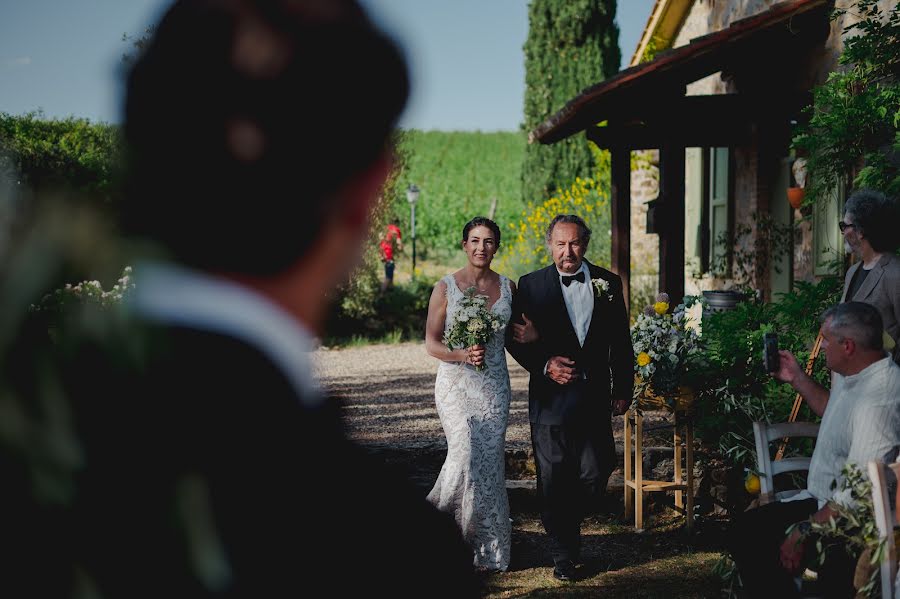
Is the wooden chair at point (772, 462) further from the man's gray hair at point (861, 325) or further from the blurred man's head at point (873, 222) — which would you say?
the blurred man's head at point (873, 222)

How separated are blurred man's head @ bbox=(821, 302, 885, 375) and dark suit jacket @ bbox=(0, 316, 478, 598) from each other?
11.8ft

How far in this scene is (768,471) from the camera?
4.39m

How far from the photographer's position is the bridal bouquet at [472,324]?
17.9 feet

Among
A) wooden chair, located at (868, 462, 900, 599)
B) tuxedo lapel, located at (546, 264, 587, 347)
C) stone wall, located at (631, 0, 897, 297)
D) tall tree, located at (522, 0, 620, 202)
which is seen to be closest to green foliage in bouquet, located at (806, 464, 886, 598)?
wooden chair, located at (868, 462, 900, 599)

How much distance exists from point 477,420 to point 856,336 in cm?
234

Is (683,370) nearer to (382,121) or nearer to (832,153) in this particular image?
(832,153)

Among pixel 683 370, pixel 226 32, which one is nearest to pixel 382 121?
pixel 226 32

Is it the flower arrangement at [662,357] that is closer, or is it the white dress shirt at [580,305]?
the white dress shirt at [580,305]

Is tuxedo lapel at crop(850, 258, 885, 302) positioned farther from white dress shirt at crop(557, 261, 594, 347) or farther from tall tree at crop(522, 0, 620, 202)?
tall tree at crop(522, 0, 620, 202)

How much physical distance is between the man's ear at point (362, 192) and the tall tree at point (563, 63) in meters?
21.2

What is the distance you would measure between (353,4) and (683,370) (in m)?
5.33

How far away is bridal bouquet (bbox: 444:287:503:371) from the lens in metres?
5.47

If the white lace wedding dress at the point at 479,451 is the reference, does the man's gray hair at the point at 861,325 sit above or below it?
above

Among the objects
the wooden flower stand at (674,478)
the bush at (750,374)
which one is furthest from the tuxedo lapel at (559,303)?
the bush at (750,374)
